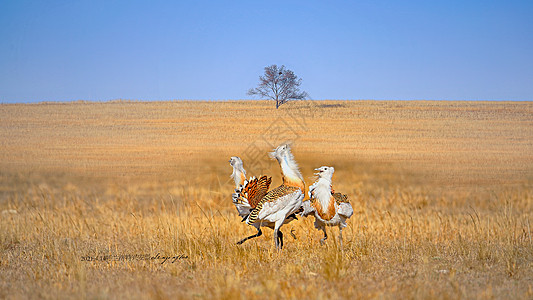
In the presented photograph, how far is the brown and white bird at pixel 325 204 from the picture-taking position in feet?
19.3

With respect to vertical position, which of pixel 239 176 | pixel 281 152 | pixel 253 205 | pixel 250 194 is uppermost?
pixel 281 152

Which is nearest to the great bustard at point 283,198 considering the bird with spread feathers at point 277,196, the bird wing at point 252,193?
the bird with spread feathers at point 277,196

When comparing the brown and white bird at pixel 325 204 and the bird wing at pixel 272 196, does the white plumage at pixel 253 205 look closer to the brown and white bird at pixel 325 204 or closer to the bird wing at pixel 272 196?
the bird wing at pixel 272 196

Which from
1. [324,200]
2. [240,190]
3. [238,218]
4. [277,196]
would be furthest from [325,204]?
[238,218]

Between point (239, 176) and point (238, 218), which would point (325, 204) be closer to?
point (239, 176)

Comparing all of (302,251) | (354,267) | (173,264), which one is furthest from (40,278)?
(354,267)

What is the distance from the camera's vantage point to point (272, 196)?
5.64 metres

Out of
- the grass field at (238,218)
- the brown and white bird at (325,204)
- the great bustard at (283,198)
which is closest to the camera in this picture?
the grass field at (238,218)

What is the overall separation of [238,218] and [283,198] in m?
3.90

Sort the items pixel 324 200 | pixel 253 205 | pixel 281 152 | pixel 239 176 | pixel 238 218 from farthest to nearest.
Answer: pixel 238 218 < pixel 239 176 < pixel 253 205 < pixel 324 200 < pixel 281 152

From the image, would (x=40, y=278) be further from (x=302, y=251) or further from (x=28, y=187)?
(x=28, y=187)

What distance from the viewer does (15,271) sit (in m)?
5.81

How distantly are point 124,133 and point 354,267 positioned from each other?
2002cm

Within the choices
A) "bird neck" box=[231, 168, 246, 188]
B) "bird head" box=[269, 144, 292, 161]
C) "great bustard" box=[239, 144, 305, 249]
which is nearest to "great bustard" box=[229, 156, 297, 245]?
"great bustard" box=[239, 144, 305, 249]
